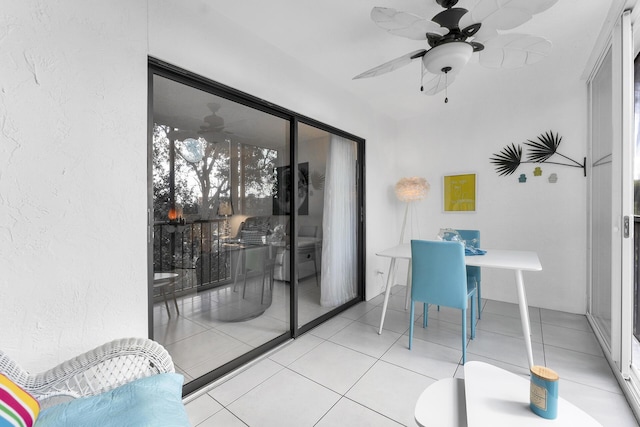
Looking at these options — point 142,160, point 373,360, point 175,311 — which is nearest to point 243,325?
point 175,311

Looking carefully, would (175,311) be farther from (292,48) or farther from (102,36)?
(292,48)

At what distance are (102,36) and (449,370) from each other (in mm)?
2993

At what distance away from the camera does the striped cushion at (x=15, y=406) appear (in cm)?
83

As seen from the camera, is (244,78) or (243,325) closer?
(244,78)

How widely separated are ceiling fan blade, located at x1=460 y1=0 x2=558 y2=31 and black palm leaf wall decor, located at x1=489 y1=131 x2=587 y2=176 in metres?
2.33

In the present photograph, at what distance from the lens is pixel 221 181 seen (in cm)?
202

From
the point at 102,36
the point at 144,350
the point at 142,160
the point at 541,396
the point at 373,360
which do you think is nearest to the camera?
the point at 541,396

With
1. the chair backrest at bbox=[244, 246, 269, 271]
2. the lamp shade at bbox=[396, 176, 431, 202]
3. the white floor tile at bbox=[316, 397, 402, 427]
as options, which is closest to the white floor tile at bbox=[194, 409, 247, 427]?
the white floor tile at bbox=[316, 397, 402, 427]

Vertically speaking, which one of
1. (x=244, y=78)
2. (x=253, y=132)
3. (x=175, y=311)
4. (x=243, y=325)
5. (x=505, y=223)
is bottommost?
(x=243, y=325)

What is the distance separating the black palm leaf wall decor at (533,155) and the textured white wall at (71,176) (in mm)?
3782

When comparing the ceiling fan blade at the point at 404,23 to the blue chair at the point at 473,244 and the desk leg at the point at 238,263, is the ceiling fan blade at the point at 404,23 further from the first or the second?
the blue chair at the point at 473,244

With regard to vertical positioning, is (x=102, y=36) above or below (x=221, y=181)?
above

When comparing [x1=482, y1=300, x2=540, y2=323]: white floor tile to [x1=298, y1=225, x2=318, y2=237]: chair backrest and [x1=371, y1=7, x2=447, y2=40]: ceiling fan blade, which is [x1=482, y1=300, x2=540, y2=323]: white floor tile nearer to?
[x1=298, y1=225, x2=318, y2=237]: chair backrest

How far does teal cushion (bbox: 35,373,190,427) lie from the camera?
919mm
